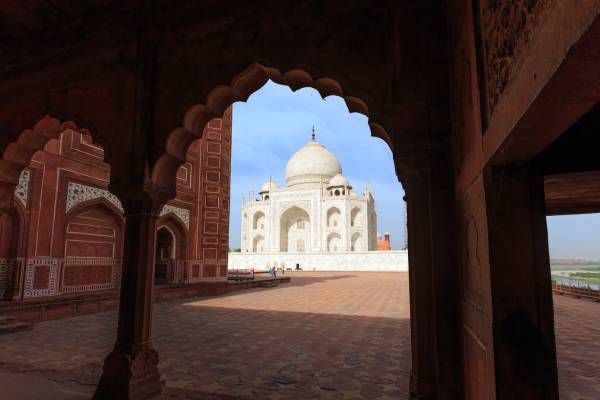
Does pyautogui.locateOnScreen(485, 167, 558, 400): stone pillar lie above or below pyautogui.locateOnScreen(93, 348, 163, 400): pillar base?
above

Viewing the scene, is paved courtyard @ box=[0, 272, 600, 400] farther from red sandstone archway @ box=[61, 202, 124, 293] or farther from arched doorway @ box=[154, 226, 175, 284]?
arched doorway @ box=[154, 226, 175, 284]

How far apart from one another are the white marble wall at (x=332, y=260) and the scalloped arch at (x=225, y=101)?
82.1ft

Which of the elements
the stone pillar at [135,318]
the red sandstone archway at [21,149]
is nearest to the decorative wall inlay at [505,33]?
the stone pillar at [135,318]

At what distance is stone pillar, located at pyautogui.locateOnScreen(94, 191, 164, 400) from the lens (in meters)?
2.98

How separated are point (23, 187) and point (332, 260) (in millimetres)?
24090

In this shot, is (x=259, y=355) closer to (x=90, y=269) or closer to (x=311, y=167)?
(x=90, y=269)

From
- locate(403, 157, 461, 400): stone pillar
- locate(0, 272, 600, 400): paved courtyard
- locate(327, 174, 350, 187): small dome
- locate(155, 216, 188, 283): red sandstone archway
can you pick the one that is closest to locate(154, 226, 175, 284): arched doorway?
locate(155, 216, 188, 283): red sandstone archway

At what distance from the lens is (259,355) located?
4.39m

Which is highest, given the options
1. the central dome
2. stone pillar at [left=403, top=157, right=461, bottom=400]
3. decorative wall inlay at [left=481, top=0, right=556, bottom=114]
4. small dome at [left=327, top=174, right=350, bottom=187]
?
the central dome

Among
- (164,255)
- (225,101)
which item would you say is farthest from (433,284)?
(164,255)

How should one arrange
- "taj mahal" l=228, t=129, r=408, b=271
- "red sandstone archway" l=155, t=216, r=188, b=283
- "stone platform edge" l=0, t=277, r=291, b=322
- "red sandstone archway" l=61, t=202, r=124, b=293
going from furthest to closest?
"taj mahal" l=228, t=129, r=408, b=271, "red sandstone archway" l=155, t=216, r=188, b=283, "red sandstone archway" l=61, t=202, r=124, b=293, "stone platform edge" l=0, t=277, r=291, b=322

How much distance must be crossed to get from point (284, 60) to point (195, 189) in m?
10.4

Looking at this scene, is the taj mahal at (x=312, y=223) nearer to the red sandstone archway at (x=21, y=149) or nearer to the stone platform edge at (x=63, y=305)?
the stone platform edge at (x=63, y=305)

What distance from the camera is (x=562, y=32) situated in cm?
84
